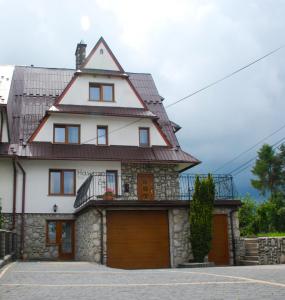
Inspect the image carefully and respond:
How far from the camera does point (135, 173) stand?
22.4 metres

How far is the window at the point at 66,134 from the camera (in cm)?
2244

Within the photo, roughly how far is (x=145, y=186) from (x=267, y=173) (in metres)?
38.1

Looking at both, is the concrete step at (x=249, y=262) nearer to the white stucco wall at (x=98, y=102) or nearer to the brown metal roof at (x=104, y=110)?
the brown metal roof at (x=104, y=110)

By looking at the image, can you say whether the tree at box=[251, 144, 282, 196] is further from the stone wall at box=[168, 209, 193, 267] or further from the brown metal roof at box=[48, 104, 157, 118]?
the stone wall at box=[168, 209, 193, 267]

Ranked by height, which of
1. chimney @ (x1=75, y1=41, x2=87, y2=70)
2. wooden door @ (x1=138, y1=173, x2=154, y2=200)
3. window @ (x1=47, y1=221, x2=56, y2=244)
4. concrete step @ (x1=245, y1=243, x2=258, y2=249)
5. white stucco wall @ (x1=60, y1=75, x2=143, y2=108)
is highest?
chimney @ (x1=75, y1=41, x2=87, y2=70)

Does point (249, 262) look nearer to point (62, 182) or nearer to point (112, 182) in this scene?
point (112, 182)

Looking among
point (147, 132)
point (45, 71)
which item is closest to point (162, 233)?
point (147, 132)

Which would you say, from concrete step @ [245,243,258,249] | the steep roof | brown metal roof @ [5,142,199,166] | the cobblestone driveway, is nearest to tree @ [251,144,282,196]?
the steep roof

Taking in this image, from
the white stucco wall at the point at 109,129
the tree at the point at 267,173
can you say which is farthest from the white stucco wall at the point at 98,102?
the tree at the point at 267,173

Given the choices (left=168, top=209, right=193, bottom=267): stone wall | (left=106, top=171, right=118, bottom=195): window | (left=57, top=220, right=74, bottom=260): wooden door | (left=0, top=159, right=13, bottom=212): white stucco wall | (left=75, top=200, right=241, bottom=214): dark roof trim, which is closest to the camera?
(left=75, top=200, right=241, bottom=214): dark roof trim

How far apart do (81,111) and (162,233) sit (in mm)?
7354

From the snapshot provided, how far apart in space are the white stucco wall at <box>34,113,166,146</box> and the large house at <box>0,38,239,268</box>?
0.15 feet

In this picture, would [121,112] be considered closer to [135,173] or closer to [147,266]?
[135,173]

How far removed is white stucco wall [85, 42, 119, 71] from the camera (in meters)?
23.8
